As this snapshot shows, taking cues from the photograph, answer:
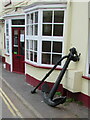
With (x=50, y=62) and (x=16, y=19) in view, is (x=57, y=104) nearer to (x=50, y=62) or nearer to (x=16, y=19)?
(x=50, y=62)

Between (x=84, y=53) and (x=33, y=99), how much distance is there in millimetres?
2385

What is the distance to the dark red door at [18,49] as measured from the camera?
9.55 m

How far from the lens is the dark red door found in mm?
9555

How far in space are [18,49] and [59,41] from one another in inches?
157

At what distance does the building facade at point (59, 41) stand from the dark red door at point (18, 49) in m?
1.86

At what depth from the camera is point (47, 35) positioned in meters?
6.53

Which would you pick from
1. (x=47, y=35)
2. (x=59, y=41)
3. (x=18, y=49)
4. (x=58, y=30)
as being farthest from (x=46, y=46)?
(x=18, y=49)

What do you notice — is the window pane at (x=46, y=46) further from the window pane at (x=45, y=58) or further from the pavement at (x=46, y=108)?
the pavement at (x=46, y=108)

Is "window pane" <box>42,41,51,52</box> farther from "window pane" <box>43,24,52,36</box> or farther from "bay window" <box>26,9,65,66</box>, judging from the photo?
"window pane" <box>43,24,52,36</box>

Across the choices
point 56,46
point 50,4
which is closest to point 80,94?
point 56,46

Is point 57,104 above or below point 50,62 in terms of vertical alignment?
below

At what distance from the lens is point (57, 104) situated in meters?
5.06

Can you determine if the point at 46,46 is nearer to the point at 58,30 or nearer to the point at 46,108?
the point at 58,30

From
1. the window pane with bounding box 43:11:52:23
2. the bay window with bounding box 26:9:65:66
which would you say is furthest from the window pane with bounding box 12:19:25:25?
the window pane with bounding box 43:11:52:23
